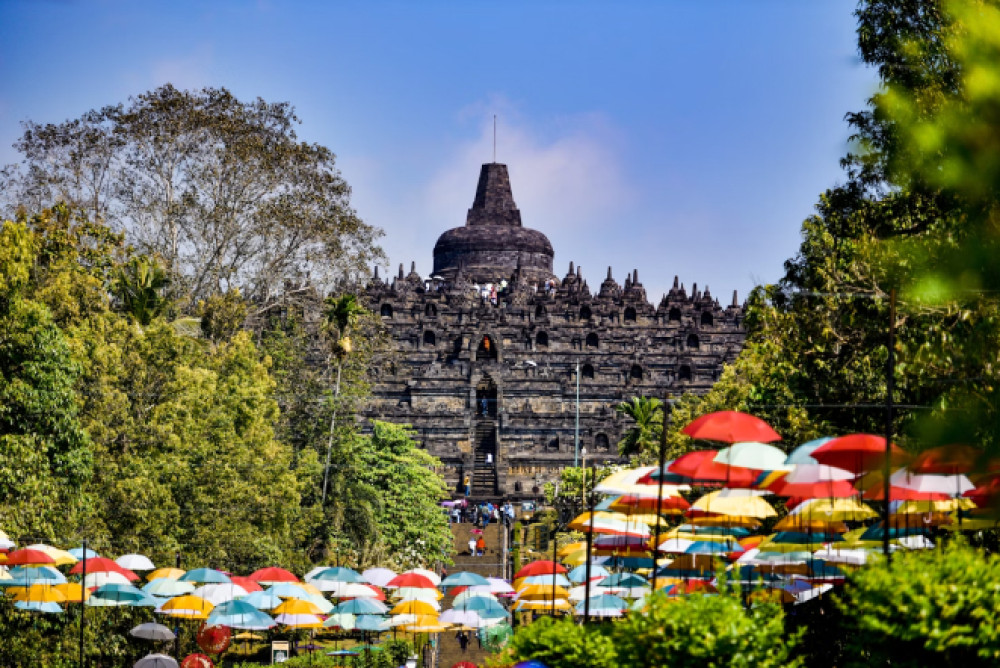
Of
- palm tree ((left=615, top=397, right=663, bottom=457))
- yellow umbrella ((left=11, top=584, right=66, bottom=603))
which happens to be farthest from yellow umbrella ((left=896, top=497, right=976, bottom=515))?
palm tree ((left=615, top=397, right=663, bottom=457))

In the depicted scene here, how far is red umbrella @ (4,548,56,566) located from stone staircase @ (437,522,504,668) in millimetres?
9015

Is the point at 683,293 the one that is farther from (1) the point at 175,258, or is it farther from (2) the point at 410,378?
(1) the point at 175,258

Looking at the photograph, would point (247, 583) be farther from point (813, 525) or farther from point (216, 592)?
point (813, 525)

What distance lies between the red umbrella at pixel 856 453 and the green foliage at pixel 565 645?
3.84 meters

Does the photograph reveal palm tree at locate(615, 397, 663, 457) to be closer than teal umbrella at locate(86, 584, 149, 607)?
No

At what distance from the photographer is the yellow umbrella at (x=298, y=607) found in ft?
92.2

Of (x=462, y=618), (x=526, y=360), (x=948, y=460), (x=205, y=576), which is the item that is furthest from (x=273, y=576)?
(x=526, y=360)

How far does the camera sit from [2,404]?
24.3 metres

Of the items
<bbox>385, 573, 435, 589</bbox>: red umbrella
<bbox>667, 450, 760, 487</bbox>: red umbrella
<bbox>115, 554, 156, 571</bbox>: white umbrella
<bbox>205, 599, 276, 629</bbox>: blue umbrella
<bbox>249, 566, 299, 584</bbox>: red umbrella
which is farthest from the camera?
<bbox>385, 573, 435, 589</bbox>: red umbrella

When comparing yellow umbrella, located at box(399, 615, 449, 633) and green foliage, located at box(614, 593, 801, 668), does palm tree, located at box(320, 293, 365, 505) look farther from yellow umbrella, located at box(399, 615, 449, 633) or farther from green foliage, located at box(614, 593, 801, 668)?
green foliage, located at box(614, 593, 801, 668)

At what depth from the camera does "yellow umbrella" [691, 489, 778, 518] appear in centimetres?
2114

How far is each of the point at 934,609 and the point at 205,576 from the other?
18968 millimetres

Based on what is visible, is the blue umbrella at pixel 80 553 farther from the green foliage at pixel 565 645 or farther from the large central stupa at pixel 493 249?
the large central stupa at pixel 493 249

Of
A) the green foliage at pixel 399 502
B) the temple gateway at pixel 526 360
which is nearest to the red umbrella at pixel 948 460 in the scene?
the green foliage at pixel 399 502
